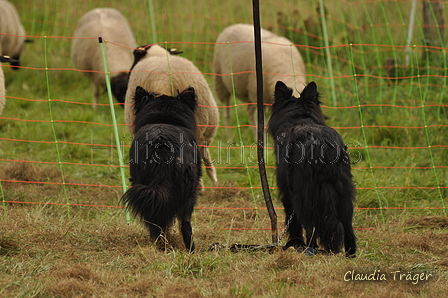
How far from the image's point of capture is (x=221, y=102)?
28.6 ft

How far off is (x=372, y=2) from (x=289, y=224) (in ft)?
24.4

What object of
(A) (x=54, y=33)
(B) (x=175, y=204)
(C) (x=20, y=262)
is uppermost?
(A) (x=54, y=33)

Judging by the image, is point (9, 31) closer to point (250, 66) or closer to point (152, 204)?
point (250, 66)

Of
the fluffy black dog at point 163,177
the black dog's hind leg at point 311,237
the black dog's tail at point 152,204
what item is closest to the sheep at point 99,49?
the fluffy black dog at point 163,177

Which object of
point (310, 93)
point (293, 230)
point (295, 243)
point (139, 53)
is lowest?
point (295, 243)

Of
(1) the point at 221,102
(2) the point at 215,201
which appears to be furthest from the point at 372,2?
(2) the point at 215,201

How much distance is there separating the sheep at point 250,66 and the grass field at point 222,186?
712 mm

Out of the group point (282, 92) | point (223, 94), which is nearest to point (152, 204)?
point (282, 92)

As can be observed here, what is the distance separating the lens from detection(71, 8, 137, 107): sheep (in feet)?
29.9

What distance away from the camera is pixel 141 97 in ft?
16.0

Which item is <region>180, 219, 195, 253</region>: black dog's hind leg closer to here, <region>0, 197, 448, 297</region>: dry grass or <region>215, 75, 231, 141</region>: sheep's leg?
<region>0, 197, 448, 297</region>: dry grass

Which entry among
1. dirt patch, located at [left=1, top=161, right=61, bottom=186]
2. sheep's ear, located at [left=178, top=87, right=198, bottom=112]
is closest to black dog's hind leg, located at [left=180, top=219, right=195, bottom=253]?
sheep's ear, located at [left=178, top=87, right=198, bottom=112]

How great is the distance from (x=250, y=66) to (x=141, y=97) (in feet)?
10.3

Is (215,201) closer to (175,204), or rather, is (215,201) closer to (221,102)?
(175,204)
